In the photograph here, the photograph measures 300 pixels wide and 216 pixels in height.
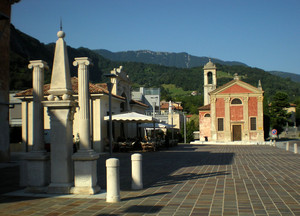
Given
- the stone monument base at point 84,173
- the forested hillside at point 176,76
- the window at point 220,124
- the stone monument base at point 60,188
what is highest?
the forested hillside at point 176,76

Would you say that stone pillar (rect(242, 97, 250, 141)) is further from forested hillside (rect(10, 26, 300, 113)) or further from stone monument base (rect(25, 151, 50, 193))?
forested hillside (rect(10, 26, 300, 113))

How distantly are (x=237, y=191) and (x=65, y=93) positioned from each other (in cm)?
482

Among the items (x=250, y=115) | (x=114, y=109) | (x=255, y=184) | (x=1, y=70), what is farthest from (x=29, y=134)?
(x=250, y=115)

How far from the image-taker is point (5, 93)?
648 inches

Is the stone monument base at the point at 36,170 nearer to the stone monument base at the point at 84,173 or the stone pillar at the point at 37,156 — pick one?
the stone pillar at the point at 37,156

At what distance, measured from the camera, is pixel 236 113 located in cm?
4522

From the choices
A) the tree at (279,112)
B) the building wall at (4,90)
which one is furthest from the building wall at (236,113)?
the building wall at (4,90)

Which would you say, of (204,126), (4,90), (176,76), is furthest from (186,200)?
(176,76)

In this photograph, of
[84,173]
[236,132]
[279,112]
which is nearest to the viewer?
[84,173]

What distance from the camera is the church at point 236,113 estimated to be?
44.5 meters

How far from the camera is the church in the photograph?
44500 mm

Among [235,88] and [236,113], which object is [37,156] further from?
[235,88]

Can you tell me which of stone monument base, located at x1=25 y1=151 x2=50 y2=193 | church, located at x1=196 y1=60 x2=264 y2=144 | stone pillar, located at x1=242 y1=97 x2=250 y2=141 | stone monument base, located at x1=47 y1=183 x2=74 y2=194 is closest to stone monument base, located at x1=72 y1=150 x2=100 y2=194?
stone monument base, located at x1=47 y1=183 x2=74 y2=194

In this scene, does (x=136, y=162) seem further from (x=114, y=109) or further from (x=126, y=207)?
(x=114, y=109)
